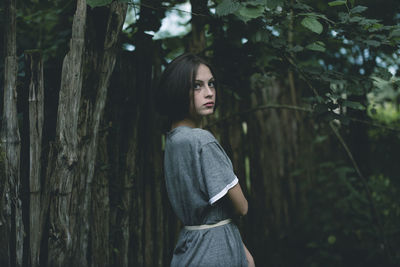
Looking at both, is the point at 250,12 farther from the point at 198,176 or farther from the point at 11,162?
the point at 11,162

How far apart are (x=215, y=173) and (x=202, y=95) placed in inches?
16.6

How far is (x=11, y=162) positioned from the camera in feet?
5.02

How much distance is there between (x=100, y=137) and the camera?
1896 mm

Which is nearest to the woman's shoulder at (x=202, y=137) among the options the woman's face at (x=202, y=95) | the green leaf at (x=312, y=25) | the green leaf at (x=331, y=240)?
the woman's face at (x=202, y=95)

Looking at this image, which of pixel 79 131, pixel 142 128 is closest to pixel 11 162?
pixel 79 131

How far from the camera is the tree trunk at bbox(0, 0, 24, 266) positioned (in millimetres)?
1510

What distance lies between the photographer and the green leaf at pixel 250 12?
1357mm

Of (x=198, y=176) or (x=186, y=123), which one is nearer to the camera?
(x=198, y=176)

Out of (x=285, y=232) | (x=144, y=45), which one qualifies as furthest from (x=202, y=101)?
(x=285, y=232)

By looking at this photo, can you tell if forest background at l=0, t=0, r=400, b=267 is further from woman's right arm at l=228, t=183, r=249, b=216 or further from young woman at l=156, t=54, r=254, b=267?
woman's right arm at l=228, t=183, r=249, b=216

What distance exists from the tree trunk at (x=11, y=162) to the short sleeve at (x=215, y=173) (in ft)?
2.96

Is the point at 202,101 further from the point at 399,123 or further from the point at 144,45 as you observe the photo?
the point at 399,123

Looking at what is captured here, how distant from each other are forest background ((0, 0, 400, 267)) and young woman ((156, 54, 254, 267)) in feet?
1.21

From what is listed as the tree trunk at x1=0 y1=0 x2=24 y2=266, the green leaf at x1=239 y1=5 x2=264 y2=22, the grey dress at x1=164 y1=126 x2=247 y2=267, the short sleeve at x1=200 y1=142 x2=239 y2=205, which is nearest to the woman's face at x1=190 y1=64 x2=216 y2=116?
the grey dress at x1=164 y1=126 x2=247 y2=267
